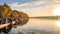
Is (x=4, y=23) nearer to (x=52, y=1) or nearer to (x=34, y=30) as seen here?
(x=34, y=30)

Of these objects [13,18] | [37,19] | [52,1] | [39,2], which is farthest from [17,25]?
[52,1]

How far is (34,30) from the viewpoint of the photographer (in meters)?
1.42

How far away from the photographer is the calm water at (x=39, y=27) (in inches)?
55.2

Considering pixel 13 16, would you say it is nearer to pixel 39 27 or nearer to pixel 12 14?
pixel 12 14

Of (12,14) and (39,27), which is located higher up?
(12,14)

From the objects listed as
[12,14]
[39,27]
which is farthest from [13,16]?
[39,27]

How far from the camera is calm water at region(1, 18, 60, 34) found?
140cm

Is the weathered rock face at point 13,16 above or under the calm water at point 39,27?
above

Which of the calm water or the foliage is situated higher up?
the foliage

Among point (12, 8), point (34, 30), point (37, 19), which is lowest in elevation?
point (34, 30)

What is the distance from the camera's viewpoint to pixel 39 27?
1.42 meters

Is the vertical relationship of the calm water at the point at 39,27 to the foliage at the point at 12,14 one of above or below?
below

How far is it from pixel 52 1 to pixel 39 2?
13cm

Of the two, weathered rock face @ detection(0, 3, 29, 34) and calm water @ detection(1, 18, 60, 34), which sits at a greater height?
weathered rock face @ detection(0, 3, 29, 34)
